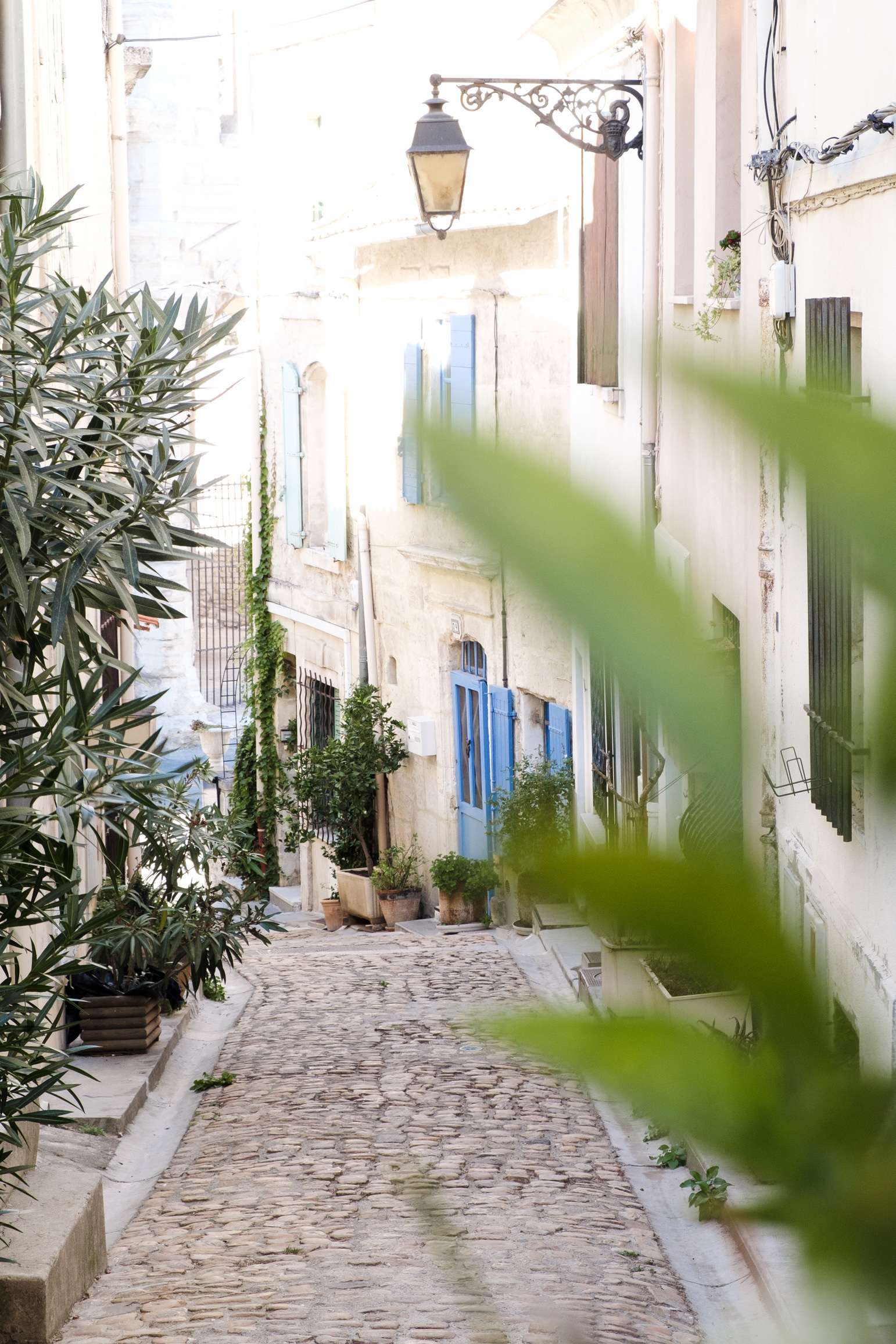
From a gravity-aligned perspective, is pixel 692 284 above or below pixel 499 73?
below

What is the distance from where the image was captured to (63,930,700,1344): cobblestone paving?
4656mm

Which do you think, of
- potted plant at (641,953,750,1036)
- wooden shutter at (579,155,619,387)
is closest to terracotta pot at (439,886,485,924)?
wooden shutter at (579,155,619,387)

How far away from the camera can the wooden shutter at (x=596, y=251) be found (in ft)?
31.4

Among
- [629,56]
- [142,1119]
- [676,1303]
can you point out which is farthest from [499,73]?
[676,1303]

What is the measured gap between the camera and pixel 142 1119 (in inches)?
296

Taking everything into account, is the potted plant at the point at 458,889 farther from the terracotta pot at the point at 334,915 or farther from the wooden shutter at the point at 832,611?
the wooden shutter at the point at 832,611

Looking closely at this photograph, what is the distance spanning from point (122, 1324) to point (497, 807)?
736cm

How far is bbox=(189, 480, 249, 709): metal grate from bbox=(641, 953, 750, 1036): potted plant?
2342 cm

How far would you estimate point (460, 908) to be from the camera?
13609mm

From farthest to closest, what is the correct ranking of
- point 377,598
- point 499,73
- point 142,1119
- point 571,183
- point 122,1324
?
point 377,598 → point 499,73 → point 571,183 → point 142,1119 → point 122,1324

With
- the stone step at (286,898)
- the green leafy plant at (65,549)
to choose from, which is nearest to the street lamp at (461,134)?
the green leafy plant at (65,549)

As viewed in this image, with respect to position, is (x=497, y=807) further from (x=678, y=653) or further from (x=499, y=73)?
(x=678, y=653)

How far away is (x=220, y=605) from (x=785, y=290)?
2414 cm

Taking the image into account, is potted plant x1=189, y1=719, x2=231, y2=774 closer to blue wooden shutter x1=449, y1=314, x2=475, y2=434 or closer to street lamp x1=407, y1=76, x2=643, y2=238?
blue wooden shutter x1=449, y1=314, x2=475, y2=434
